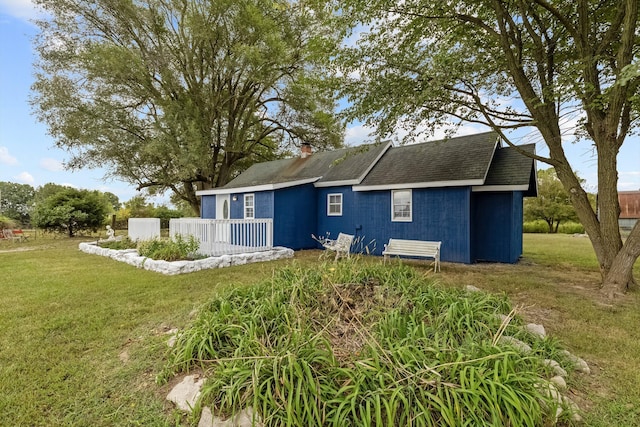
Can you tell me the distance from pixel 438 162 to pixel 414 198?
1574 mm

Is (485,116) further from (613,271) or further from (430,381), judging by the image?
(430,381)

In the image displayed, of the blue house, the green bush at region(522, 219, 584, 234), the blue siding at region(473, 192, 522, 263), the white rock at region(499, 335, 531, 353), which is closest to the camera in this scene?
the white rock at region(499, 335, 531, 353)

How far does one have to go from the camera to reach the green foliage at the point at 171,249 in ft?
27.1

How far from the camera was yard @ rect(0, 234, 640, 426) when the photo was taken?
2.42 metres

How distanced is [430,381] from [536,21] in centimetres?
832

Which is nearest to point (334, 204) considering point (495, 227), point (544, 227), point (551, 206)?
point (495, 227)

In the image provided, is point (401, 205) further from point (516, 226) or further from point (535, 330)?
point (535, 330)

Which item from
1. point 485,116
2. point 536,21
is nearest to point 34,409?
point 485,116

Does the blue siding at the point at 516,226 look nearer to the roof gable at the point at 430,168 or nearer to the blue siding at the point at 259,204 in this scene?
the roof gable at the point at 430,168

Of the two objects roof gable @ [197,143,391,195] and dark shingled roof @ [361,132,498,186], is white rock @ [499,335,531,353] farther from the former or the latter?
roof gable @ [197,143,391,195]

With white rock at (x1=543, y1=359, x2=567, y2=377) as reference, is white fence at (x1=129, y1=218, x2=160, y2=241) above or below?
above

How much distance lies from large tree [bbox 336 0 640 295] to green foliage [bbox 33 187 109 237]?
59.4 ft

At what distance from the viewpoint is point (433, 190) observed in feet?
31.1

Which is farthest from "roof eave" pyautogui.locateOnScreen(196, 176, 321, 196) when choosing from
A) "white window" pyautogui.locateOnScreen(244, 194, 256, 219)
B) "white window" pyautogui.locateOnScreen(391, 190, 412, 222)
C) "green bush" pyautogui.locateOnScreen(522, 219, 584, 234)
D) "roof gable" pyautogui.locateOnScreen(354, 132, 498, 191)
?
"green bush" pyautogui.locateOnScreen(522, 219, 584, 234)
